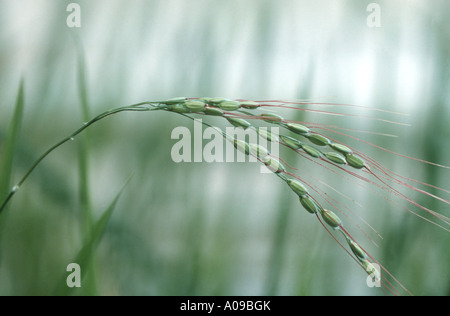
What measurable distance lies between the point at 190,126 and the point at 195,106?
0.74 ft

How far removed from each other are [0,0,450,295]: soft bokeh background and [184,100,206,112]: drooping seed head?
0.23 m

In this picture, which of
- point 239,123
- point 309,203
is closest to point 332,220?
point 309,203

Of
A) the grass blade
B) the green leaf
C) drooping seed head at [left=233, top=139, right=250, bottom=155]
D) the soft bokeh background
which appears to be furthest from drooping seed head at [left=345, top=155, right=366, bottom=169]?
the grass blade

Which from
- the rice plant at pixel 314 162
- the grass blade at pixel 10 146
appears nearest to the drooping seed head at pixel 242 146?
the rice plant at pixel 314 162

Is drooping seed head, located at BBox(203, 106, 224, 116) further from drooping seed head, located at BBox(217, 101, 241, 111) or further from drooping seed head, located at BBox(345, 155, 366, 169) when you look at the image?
drooping seed head, located at BBox(345, 155, 366, 169)

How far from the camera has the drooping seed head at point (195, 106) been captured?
1.18ft

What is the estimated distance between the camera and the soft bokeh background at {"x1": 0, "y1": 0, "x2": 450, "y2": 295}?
0.56m

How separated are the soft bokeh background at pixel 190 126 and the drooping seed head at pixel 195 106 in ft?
0.76

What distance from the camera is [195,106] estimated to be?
360 millimetres

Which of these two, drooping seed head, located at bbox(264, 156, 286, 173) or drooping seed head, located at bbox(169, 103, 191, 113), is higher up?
drooping seed head, located at bbox(169, 103, 191, 113)

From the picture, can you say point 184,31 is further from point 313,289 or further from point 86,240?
point 313,289

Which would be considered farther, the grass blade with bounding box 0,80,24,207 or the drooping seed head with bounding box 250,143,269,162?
the grass blade with bounding box 0,80,24,207

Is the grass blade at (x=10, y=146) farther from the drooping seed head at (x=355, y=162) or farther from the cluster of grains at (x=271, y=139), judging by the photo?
the drooping seed head at (x=355, y=162)

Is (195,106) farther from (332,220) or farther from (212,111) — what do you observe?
(332,220)
